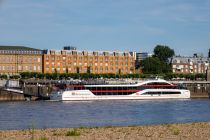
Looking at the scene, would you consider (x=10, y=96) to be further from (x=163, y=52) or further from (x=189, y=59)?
(x=189, y=59)

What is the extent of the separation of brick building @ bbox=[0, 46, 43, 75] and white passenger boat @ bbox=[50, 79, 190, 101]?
1912 inches

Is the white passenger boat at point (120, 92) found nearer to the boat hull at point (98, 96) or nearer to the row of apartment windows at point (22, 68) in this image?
the boat hull at point (98, 96)

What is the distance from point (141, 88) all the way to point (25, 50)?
57.1m

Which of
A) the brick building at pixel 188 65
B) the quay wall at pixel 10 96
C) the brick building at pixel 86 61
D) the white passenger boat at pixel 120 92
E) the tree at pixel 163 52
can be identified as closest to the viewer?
the white passenger boat at pixel 120 92

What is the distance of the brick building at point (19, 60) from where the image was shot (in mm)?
133875

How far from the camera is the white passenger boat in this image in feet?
276

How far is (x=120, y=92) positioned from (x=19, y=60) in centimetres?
5415

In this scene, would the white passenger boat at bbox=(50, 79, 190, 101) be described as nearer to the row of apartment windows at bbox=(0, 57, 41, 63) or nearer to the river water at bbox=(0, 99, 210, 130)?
the river water at bbox=(0, 99, 210, 130)

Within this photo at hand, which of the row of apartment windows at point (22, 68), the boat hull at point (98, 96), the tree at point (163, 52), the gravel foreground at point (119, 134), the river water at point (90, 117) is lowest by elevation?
the river water at point (90, 117)

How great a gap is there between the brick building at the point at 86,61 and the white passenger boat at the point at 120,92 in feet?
147

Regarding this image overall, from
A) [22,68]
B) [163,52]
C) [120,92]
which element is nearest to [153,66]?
[163,52]

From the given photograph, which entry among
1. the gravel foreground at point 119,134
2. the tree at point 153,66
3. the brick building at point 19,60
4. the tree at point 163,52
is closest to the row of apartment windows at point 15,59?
the brick building at point 19,60

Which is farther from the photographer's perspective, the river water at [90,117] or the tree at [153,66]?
the tree at [153,66]

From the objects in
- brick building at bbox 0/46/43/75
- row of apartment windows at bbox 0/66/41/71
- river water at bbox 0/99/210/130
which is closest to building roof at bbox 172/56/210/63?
brick building at bbox 0/46/43/75
